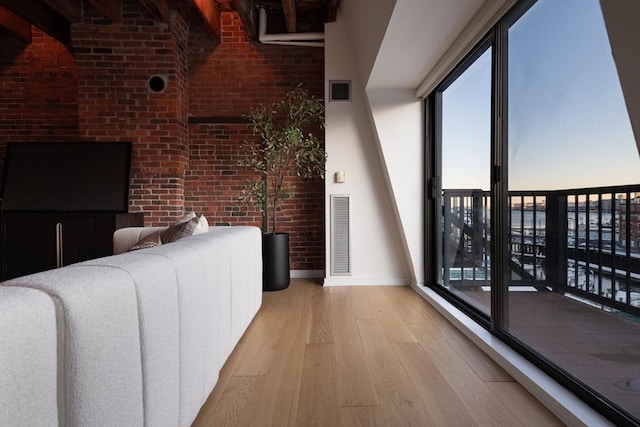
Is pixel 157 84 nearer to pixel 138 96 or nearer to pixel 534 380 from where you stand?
pixel 138 96

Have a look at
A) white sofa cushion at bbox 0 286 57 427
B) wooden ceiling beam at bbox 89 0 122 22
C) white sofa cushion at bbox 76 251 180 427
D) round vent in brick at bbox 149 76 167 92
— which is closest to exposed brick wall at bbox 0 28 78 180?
wooden ceiling beam at bbox 89 0 122 22

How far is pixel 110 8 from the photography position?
12.3ft

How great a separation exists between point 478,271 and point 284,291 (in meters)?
1.89

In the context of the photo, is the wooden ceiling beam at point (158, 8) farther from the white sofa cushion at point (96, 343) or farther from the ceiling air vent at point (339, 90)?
the white sofa cushion at point (96, 343)

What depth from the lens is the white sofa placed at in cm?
62

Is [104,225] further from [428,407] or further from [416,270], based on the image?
[428,407]

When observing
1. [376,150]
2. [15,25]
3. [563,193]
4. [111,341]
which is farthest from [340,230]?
[15,25]

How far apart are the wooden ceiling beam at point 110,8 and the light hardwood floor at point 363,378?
11.2ft

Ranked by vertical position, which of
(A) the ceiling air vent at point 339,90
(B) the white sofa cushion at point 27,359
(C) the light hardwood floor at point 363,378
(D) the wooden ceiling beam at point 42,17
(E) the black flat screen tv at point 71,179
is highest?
(D) the wooden ceiling beam at point 42,17

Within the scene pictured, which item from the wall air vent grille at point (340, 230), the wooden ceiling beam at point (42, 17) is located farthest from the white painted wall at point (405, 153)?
the wooden ceiling beam at point (42, 17)

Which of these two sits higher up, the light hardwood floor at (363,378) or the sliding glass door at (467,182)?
the sliding glass door at (467,182)

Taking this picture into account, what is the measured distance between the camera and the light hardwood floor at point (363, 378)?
151 cm

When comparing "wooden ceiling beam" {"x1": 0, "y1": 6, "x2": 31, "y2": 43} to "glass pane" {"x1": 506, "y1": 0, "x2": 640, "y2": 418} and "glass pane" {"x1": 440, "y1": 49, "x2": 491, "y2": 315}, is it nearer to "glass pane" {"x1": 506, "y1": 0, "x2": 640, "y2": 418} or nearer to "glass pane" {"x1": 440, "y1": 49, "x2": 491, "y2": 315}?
"glass pane" {"x1": 440, "y1": 49, "x2": 491, "y2": 315}

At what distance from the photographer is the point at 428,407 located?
5.17ft
